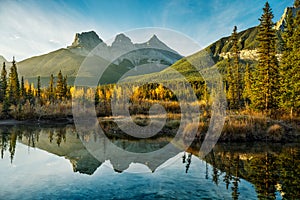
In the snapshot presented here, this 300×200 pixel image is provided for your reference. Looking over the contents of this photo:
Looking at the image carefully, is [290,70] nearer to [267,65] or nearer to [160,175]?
[267,65]

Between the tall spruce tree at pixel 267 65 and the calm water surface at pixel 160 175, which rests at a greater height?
the tall spruce tree at pixel 267 65

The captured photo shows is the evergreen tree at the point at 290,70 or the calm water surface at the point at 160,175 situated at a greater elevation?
the evergreen tree at the point at 290,70

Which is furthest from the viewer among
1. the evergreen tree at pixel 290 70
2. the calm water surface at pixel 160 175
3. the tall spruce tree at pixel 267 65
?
the tall spruce tree at pixel 267 65

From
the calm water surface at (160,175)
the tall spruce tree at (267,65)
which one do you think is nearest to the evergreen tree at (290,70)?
the tall spruce tree at (267,65)

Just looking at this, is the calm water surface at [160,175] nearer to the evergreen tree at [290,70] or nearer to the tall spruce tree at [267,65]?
the evergreen tree at [290,70]

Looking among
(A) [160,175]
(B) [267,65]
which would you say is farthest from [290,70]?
(A) [160,175]

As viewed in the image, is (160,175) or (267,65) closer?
(160,175)

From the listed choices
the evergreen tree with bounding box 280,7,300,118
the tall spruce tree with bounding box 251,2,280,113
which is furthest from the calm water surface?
the tall spruce tree with bounding box 251,2,280,113

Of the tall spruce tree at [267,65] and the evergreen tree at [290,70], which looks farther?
the tall spruce tree at [267,65]

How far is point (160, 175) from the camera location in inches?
410

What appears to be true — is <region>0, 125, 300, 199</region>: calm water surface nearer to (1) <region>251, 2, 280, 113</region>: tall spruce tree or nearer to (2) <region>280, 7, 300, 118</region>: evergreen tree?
(2) <region>280, 7, 300, 118</region>: evergreen tree

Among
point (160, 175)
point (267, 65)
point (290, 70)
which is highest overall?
point (267, 65)

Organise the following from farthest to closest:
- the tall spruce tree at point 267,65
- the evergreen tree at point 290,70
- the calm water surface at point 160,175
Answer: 1. the tall spruce tree at point 267,65
2. the evergreen tree at point 290,70
3. the calm water surface at point 160,175

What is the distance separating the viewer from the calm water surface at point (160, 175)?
26.4 feet
